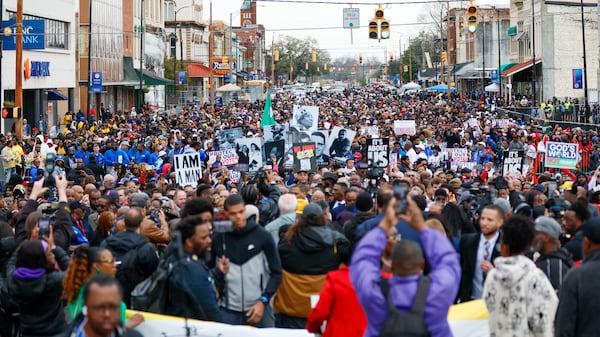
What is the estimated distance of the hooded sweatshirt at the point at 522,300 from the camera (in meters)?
6.75

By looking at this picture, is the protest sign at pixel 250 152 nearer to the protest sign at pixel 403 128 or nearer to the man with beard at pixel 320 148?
the man with beard at pixel 320 148

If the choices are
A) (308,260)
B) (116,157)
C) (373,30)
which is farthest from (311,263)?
(373,30)

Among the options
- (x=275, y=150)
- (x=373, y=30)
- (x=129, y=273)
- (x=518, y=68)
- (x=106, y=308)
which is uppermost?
(x=518, y=68)

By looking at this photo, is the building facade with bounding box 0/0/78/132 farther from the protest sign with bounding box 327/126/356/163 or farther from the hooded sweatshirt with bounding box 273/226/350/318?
the hooded sweatshirt with bounding box 273/226/350/318

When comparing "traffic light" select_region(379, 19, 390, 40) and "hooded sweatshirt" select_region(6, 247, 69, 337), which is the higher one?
"traffic light" select_region(379, 19, 390, 40)

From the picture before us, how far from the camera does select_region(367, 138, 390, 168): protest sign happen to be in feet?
71.1

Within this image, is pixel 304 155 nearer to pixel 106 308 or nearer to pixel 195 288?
pixel 195 288

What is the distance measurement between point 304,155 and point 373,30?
11520 millimetres

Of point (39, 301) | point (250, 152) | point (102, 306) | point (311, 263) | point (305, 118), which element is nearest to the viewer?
point (102, 306)

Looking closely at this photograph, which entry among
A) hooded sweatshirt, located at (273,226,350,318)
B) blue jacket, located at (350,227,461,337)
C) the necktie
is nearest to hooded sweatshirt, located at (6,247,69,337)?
hooded sweatshirt, located at (273,226,350,318)

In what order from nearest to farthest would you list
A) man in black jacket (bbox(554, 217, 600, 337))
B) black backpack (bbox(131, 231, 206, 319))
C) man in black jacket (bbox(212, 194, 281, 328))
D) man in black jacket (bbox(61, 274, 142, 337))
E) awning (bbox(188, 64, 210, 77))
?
man in black jacket (bbox(61, 274, 142, 337)) < man in black jacket (bbox(554, 217, 600, 337)) < black backpack (bbox(131, 231, 206, 319)) < man in black jacket (bbox(212, 194, 281, 328)) < awning (bbox(188, 64, 210, 77))

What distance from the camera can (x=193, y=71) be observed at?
102 m

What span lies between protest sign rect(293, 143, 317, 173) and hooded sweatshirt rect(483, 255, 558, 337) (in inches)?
573

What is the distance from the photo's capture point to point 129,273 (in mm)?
8492
